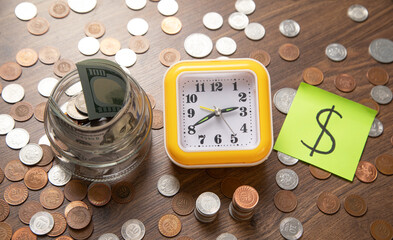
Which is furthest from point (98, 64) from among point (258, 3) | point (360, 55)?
point (360, 55)

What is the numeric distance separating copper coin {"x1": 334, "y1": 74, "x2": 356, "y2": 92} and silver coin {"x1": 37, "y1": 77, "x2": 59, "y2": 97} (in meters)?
0.65

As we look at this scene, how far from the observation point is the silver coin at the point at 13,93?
101 centimetres

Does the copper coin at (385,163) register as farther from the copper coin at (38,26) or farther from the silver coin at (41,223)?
the copper coin at (38,26)

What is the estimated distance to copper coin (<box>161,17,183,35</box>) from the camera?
1.07 m

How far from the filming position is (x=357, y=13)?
1121 mm

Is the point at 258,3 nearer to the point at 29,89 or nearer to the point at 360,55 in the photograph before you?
the point at 360,55

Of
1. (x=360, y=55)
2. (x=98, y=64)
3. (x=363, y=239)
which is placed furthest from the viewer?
(x=360, y=55)

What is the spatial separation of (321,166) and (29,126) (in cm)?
65

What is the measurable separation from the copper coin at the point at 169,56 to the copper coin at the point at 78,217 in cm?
37

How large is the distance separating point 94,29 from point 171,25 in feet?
0.60

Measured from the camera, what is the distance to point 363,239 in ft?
3.11

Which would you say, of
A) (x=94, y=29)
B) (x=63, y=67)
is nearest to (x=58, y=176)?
(x=63, y=67)

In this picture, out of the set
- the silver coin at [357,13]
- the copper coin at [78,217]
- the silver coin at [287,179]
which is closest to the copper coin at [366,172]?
the silver coin at [287,179]

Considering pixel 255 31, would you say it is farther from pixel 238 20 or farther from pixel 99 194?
pixel 99 194
